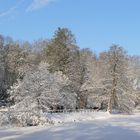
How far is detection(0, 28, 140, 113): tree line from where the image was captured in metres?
47.2

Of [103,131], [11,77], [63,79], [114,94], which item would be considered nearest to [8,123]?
[103,131]

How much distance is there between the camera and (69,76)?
185 feet

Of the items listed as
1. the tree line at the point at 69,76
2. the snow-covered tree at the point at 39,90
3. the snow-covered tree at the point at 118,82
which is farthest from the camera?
the snow-covered tree at the point at 118,82

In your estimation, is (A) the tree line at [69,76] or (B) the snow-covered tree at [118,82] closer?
(A) the tree line at [69,76]

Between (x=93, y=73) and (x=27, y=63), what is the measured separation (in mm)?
10819

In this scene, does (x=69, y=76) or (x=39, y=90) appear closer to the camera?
(x=39, y=90)

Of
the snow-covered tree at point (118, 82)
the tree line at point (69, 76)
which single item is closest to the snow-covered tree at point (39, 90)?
the tree line at point (69, 76)

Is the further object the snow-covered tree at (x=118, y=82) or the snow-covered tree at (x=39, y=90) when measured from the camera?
the snow-covered tree at (x=118, y=82)

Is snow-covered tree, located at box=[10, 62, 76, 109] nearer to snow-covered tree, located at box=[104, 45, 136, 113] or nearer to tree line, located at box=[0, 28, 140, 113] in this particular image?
tree line, located at box=[0, 28, 140, 113]

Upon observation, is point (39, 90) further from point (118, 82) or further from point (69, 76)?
point (118, 82)

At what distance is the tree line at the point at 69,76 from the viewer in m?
47.2

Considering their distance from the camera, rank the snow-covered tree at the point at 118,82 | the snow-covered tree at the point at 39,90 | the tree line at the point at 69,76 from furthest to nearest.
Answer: the snow-covered tree at the point at 118,82, the tree line at the point at 69,76, the snow-covered tree at the point at 39,90

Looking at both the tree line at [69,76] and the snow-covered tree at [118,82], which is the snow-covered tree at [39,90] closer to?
the tree line at [69,76]

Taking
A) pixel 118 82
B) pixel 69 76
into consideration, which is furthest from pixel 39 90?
pixel 118 82
